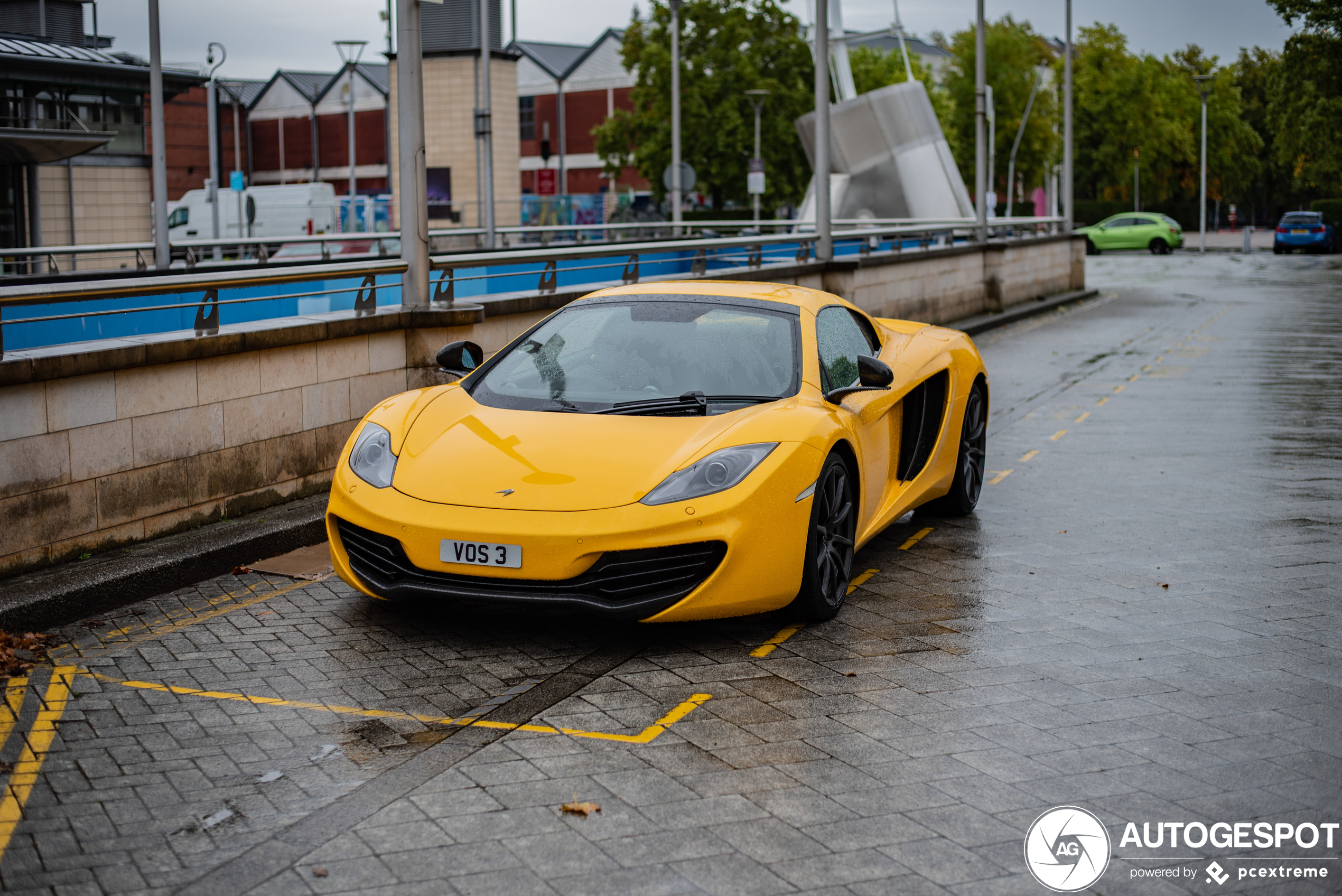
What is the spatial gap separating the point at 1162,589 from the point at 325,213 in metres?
41.7

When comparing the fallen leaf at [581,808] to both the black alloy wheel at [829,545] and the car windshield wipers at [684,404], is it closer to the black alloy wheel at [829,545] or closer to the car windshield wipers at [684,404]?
the black alloy wheel at [829,545]

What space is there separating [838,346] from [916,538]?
1454 mm

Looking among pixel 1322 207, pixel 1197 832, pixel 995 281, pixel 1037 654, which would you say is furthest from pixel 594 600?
pixel 1322 207

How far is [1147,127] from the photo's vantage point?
76.4m

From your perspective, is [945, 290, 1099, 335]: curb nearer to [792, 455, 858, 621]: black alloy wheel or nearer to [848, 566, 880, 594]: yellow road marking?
[848, 566, 880, 594]: yellow road marking

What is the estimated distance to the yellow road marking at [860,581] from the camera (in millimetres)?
6793

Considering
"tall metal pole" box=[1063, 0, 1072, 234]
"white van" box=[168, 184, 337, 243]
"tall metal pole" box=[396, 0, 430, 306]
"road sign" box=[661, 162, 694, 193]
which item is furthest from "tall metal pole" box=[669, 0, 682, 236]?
"tall metal pole" box=[396, 0, 430, 306]

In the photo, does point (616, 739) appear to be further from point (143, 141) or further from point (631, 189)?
point (631, 189)

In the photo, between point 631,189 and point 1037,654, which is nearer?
point 1037,654

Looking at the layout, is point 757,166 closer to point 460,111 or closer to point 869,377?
point 460,111

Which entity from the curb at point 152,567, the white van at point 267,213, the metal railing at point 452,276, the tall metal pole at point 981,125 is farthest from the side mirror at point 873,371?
the white van at point 267,213

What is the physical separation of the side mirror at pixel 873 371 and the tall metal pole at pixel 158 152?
13.8m

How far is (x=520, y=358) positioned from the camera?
22.8 ft

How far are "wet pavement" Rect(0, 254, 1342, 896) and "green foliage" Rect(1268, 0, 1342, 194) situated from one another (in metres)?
48.1
